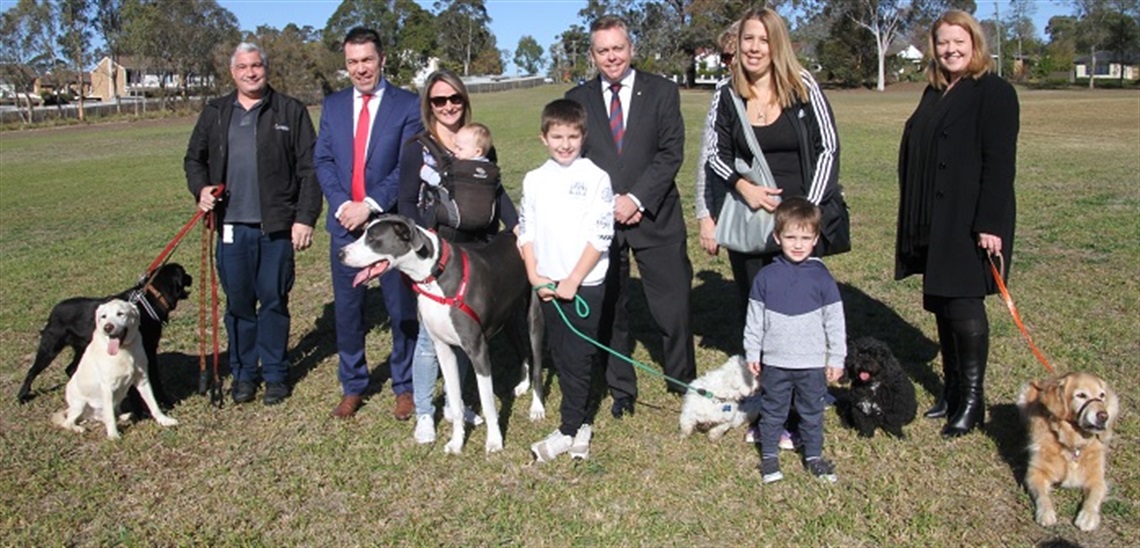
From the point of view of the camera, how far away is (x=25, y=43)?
6269 cm

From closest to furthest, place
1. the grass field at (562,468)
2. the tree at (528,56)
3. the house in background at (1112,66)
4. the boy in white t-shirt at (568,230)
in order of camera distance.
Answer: the grass field at (562,468) < the boy in white t-shirt at (568,230) < the house in background at (1112,66) < the tree at (528,56)

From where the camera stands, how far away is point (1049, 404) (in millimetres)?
4312

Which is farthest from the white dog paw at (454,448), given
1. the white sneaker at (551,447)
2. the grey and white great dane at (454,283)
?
the white sneaker at (551,447)

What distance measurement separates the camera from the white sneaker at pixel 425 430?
17.7ft

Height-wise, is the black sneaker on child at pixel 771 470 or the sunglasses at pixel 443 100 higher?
the sunglasses at pixel 443 100

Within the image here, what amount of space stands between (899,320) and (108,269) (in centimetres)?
937

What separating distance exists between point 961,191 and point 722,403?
1.82 meters

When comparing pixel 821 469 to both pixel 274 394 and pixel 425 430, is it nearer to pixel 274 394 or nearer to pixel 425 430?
pixel 425 430

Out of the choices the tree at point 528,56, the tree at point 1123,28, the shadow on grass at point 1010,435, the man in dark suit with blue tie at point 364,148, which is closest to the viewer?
the shadow on grass at point 1010,435

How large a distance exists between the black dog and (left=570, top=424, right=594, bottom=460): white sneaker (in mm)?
3032

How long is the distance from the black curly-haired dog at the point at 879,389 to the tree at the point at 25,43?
6711cm

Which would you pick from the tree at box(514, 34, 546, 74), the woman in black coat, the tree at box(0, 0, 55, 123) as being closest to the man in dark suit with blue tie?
the woman in black coat

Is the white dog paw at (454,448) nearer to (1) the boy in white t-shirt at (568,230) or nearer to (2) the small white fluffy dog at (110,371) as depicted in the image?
(1) the boy in white t-shirt at (568,230)

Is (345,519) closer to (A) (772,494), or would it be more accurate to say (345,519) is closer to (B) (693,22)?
(A) (772,494)
